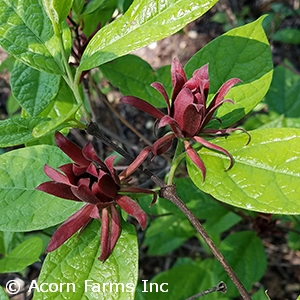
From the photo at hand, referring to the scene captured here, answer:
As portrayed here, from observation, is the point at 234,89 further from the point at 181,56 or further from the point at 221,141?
the point at 181,56

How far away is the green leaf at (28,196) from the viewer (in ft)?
3.47

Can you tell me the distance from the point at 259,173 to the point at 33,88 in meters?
0.72

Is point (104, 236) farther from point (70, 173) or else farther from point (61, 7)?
point (61, 7)

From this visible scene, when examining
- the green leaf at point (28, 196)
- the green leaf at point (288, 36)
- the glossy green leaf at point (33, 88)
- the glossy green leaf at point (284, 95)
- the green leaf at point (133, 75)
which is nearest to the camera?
the green leaf at point (28, 196)

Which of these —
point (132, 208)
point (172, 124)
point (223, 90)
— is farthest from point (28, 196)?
point (223, 90)

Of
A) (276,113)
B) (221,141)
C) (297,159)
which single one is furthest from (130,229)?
(276,113)

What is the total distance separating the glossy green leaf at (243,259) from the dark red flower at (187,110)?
0.92 m

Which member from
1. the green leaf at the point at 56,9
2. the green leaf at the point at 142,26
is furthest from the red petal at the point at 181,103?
the green leaf at the point at 56,9

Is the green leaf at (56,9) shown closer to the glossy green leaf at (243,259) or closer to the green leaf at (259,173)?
the green leaf at (259,173)

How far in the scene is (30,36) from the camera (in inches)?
43.5

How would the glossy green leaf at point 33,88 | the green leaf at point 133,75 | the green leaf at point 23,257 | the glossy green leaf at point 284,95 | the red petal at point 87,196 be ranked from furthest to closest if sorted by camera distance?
the glossy green leaf at point 284,95 < the green leaf at point 133,75 < the green leaf at point 23,257 < the glossy green leaf at point 33,88 < the red petal at point 87,196

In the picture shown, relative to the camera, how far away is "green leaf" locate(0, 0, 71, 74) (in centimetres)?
106

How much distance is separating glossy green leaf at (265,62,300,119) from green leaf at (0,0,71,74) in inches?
53.3

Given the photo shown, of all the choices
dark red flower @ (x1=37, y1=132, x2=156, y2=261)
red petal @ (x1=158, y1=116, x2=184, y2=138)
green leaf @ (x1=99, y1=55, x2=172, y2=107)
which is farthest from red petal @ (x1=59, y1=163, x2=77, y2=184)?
green leaf @ (x1=99, y1=55, x2=172, y2=107)
